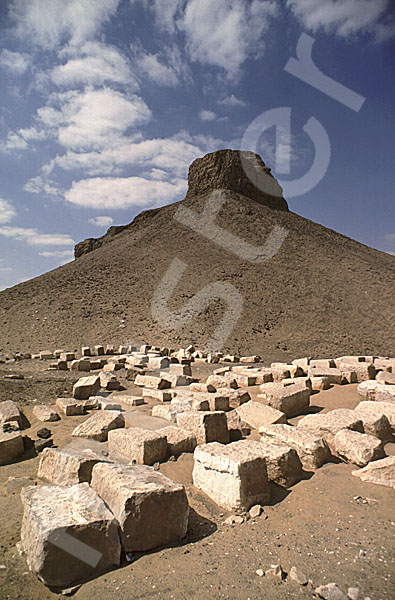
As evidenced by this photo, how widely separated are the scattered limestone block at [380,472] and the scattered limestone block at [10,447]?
4.04m

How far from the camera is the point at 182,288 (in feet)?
96.2

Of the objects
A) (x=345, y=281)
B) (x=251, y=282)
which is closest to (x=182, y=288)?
(x=251, y=282)

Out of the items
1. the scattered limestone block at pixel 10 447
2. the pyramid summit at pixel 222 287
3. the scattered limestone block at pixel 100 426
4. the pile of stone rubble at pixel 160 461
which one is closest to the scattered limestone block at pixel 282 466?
the pile of stone rubble at pixel 160 461

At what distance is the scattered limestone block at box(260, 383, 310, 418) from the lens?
6129 millimetres

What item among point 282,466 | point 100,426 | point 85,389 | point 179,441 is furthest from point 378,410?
point 85,389

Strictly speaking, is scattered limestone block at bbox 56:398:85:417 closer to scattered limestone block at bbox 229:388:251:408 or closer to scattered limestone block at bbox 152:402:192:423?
scattered limestone block at bbox 152:402:192:423

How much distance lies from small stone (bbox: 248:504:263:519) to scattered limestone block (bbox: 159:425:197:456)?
1.41 m

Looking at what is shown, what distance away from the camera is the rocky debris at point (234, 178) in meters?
53.8

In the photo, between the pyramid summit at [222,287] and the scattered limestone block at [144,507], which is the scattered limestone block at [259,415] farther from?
the pyramid summit at [222,287]

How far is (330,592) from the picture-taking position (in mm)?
2213

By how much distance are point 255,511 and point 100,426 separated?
2.70 metres

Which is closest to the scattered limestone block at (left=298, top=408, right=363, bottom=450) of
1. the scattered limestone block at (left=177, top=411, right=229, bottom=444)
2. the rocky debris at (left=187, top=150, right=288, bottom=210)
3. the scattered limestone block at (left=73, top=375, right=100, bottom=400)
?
the scattered limestone block at (left=177, top=411, right=229, bottom=444)

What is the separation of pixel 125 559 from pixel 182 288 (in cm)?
2682

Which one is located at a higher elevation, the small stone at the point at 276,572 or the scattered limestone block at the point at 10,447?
the scattered limestone block at the point at 10,447
